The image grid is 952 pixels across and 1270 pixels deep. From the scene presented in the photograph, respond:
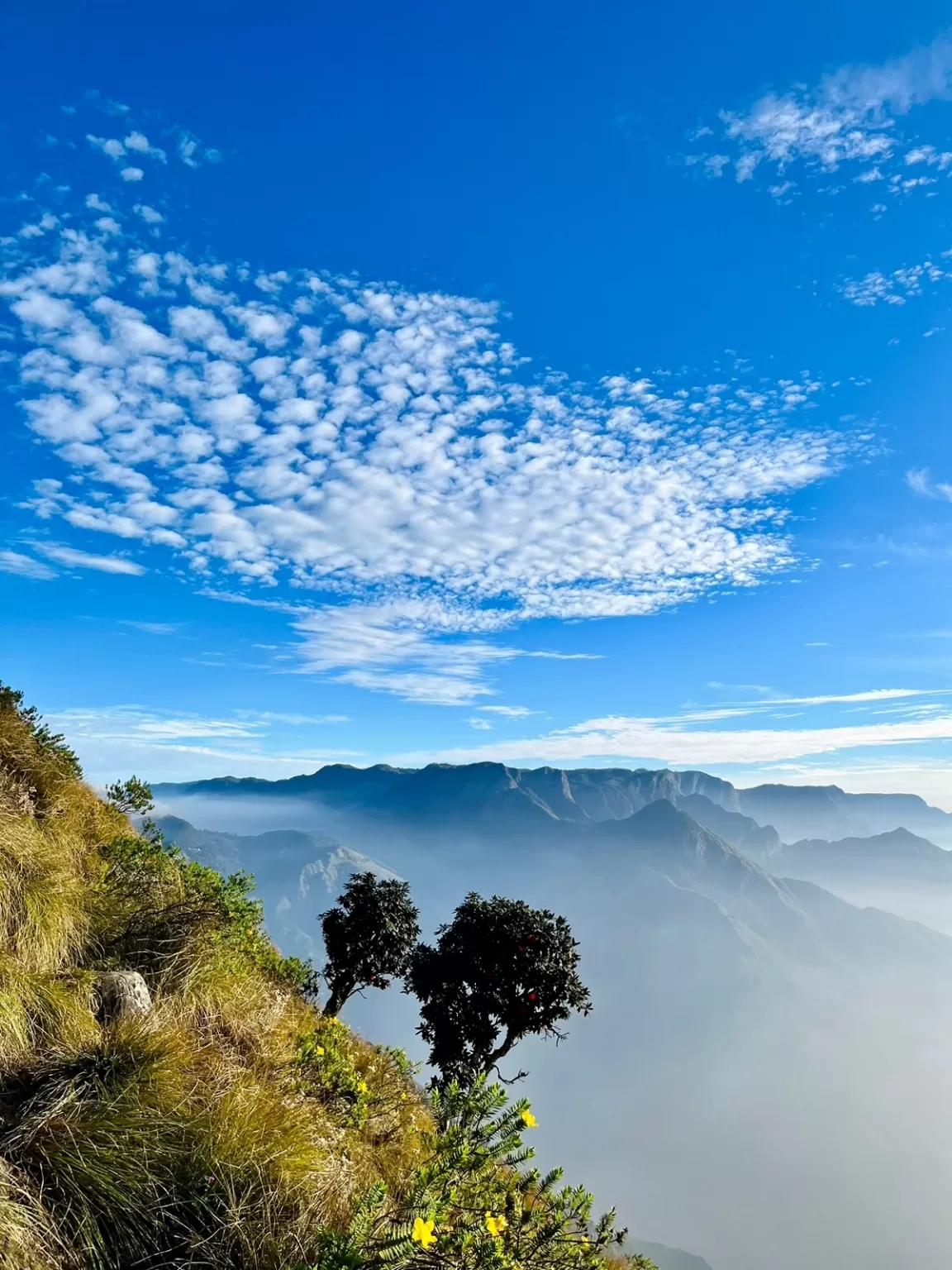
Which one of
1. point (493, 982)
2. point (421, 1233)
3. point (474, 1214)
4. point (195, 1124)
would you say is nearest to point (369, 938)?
point (493, 982)

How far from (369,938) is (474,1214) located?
2193cm

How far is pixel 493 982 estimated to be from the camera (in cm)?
2514

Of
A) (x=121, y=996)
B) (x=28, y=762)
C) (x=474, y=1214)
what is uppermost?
(x=28, y=762)

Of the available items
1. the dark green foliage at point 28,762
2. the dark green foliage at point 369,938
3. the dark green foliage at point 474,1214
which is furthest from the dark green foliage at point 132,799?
the dark green foliage at point 369,938

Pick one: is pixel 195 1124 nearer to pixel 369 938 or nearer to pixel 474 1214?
pixel 474 1214

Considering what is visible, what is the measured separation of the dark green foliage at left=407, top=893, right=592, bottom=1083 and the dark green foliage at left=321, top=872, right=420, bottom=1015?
5.28ft

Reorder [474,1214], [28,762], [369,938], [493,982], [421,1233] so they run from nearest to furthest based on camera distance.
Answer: [421,1233]
[474,1214]
[28,762]
[493,982]
[369,938]

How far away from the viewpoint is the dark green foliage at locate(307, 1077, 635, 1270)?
12.4 ft

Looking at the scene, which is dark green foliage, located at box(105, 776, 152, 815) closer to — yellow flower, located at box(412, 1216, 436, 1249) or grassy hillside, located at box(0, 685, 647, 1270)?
grassy hillside, located at box(0, 685, 647, 1270)

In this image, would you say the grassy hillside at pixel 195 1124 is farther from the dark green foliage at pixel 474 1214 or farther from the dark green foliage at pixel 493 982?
the dark green foliage at pixel 493 982

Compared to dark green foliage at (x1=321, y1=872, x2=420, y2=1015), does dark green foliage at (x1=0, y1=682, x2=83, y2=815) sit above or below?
above

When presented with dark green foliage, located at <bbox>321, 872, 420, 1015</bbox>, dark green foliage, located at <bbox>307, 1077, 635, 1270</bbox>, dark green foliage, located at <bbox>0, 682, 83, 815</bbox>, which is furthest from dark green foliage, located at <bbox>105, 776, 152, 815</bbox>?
dark green foliage, located at <bbox>321, 872, 420, 1015</bbox>

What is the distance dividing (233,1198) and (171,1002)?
3.29 meters

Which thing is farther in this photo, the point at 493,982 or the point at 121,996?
the point at 493,982
